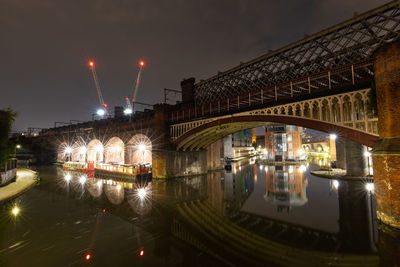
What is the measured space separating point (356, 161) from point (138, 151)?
1234 inches

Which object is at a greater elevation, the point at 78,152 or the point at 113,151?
the point at 113,151

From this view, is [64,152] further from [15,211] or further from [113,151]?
[15,211]

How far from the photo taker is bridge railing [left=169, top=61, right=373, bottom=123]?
12.2 m


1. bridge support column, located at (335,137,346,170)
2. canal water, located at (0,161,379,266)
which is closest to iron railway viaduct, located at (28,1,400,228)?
canal water, located at (0,161,379,266)

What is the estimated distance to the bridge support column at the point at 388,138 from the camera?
8.48 meters

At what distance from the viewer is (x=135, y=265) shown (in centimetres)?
617

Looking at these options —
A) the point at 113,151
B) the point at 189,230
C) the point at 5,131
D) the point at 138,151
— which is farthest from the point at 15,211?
the point at 113,151

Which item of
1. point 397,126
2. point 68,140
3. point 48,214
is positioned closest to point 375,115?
Result: point 397,126

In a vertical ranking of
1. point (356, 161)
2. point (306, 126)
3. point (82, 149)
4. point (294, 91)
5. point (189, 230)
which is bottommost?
point (189, 230)

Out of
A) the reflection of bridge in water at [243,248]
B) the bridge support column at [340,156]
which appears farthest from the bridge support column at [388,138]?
the bridge support column at [340,156]

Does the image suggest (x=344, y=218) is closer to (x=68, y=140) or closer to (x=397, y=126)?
(x=397, y=126)

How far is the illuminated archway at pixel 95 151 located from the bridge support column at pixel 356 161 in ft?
136

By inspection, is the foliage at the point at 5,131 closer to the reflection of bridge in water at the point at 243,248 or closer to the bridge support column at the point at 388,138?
the reflection of bridge in water at the point at 243,248

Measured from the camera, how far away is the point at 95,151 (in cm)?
4306
